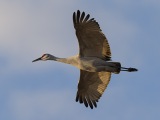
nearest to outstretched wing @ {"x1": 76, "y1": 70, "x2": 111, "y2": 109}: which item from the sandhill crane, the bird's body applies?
the sandhill crane

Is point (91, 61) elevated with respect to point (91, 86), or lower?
elevated

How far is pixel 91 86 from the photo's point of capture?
4034 centimetres

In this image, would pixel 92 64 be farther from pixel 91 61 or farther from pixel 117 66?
pixel 117 66

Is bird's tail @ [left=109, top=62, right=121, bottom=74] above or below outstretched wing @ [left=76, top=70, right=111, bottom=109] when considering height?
above

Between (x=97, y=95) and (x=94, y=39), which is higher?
(x=94, y=39)

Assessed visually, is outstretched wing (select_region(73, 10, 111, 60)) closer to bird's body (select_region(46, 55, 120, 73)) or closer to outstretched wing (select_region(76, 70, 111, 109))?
bird's body (select_region(46, 55, 120, 73))

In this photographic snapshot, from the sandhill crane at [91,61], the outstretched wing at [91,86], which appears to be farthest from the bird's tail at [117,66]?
the outstretched wing at [91,86]

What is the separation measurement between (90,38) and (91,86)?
10.8 ft

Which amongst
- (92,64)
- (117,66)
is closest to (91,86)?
(92,64)

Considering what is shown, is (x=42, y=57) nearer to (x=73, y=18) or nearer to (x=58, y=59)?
(x=58, y=59)

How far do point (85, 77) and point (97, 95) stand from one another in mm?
1080

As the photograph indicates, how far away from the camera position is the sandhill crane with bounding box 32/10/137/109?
37.7 m

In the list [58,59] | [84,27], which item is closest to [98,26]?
[84,27]

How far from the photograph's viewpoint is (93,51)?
38.7 m
